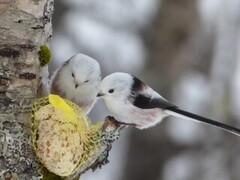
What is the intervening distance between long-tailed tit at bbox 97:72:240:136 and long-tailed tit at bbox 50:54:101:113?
45 mm

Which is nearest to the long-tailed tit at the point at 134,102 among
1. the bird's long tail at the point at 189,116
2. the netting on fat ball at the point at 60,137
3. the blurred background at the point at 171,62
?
the bird's long tail at the point at 189,116

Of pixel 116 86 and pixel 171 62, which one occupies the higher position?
pixel 116 86

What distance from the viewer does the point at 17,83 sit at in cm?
203

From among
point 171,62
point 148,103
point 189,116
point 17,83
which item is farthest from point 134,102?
point 171,62

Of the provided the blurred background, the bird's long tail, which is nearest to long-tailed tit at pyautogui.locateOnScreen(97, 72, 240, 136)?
the bird's long tail

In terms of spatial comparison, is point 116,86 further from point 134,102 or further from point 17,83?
point 17,83

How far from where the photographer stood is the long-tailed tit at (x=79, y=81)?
225 centimetres

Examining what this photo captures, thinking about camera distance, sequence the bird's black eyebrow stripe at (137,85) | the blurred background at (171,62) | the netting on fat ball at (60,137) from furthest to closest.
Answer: the blurred background at (171,62) → the bird's black eyebrow stripe at (137,85) → the netting on fat ball at (60,137)

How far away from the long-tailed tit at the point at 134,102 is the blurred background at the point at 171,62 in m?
2.81

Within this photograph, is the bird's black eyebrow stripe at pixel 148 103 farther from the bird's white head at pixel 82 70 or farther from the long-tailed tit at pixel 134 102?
the bird's white head at pixel 82 70

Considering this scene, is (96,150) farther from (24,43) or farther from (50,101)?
(24,43)

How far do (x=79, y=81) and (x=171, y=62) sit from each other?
128 inches

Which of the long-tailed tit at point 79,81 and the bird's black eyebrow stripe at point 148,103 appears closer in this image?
the long-tailed tit at point 79,81

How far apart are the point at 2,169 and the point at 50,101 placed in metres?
0.22
